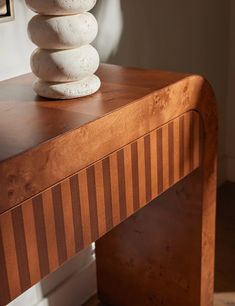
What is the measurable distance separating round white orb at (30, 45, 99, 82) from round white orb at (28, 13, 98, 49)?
14 millimetres

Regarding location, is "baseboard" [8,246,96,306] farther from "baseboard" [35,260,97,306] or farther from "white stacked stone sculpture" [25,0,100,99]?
"white stacked stone sculpture" [25,0,100,99]

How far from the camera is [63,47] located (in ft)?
3.54

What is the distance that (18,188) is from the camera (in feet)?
2.81

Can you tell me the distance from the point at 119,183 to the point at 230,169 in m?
1.42

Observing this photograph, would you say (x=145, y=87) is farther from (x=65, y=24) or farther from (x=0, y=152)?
(x=0, y=152)

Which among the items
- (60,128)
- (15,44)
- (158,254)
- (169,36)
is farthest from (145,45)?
(60,128)

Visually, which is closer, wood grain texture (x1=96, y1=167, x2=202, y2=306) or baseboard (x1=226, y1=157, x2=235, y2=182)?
wood grain texture (x1=96, y1=167, x2=202, y2=306)

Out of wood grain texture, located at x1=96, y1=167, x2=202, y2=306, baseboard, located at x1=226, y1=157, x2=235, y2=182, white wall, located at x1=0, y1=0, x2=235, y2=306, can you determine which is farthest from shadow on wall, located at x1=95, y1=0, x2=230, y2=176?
wood grain texture, located at x1=96, y1=167, x2=202, y2=306

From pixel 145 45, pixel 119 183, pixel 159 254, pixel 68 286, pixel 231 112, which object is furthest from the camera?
pixel 231 112

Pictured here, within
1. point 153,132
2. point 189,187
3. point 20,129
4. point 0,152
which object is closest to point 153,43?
point 189,187

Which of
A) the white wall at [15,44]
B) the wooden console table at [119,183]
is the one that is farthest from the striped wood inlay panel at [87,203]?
the white wall at [15,44]

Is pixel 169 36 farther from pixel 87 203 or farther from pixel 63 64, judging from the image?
pixel 87 203

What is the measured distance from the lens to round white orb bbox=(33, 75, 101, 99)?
3.66 ft

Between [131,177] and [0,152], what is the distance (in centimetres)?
32
